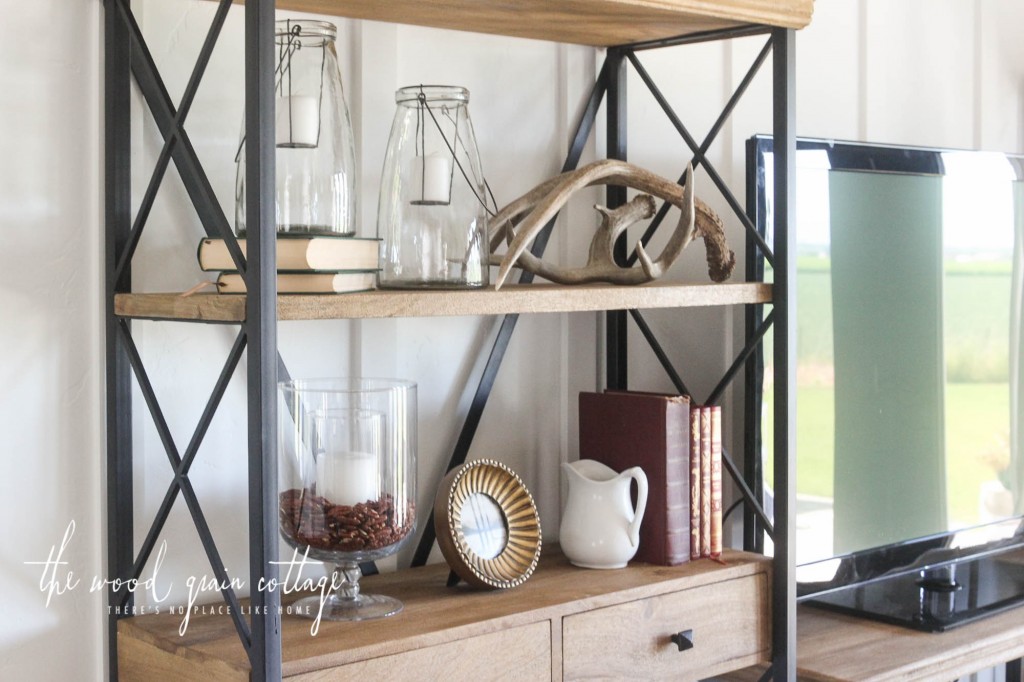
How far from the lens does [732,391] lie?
2127 mm

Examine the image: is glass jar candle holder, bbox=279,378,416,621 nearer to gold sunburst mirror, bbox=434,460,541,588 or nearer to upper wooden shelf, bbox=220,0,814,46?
gold sunburst mirror, bbox=434,460,541,588

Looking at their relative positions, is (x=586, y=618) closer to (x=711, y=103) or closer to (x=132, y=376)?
(x=132, y=376)

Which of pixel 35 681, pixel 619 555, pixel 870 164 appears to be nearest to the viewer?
pixel 35 681

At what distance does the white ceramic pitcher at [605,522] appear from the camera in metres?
1.67

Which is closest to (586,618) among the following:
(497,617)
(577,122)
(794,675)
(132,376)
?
(497,617)

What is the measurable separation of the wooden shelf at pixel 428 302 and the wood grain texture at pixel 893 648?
2.04 feet

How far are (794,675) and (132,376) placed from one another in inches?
40.6

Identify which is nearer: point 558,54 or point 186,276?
point 186,276

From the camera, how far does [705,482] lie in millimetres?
1771

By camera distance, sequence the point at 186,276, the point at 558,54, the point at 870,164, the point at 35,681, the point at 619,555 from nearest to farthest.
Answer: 1. the point at 35,681
2. the point at 186,276
3. the point at 619,555
4. the point at 558,54
5. the point at 870,164

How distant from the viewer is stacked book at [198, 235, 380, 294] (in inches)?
49.5

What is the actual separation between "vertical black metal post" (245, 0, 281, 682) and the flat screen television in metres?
0.93

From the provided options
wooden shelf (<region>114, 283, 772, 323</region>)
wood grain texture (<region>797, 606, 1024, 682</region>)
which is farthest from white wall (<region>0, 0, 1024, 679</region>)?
wood grain texture (<region>797, 606, 1024, 682</region>)

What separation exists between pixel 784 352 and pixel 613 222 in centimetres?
31
